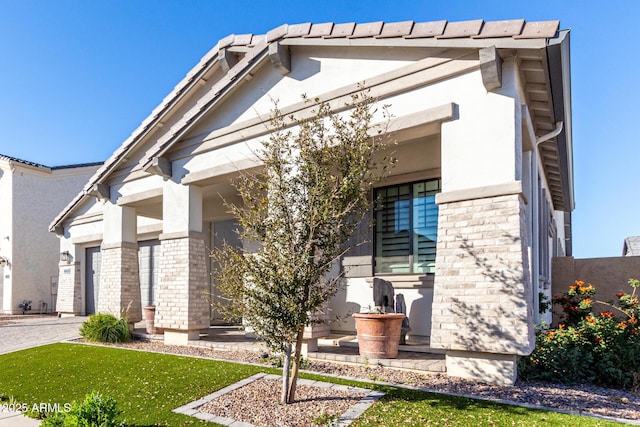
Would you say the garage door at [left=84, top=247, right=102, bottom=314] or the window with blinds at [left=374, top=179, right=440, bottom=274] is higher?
the window with blinds at [left=374, top=179, right=440, bottom=274]

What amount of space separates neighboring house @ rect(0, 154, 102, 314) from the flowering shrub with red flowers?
2184cm

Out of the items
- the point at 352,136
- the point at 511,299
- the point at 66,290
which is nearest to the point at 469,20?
the point at 352,136

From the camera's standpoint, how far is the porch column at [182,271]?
9875 millimetres

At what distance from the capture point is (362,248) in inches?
396

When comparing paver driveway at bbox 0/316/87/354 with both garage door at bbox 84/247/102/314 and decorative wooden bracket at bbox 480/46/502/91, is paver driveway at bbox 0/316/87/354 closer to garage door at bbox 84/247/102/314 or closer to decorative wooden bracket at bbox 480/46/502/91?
garage door at bbox 84/247/102/314

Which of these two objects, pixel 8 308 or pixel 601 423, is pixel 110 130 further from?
pixel 601 423

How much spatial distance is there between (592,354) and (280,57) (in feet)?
25.0

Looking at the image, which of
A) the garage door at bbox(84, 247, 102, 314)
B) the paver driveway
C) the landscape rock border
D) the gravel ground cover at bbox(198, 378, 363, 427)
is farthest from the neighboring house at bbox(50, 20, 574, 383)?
the garage door at bbox(84, 247, 102, 314)

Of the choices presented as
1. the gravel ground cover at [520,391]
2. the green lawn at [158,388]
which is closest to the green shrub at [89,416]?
the green lawn at [158,388]

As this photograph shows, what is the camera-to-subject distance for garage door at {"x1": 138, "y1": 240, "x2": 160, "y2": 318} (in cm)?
1603

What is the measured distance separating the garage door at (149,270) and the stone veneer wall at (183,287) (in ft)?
20.1

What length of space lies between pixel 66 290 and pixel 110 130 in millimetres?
8566

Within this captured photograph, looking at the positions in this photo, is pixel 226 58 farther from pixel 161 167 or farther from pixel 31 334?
pixel 31 334

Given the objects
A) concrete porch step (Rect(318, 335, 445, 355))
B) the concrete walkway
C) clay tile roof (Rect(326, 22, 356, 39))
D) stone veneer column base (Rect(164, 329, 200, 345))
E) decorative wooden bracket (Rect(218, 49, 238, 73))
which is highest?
decorative wooden bracket (Rect(218, 49, 238, 73))
